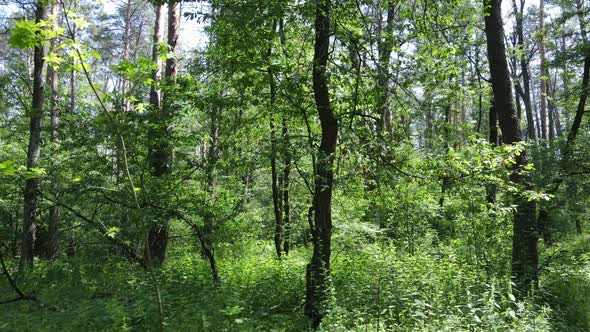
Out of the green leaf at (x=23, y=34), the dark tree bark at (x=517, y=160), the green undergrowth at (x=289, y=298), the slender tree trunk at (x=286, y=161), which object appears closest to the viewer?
the green leaf at (x=23, y=34)

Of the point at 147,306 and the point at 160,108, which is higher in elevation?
the point at 160,108

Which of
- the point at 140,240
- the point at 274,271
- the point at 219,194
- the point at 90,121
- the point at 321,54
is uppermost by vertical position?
the point at 321,54

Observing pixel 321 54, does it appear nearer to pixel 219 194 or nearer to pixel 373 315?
pixel 373 315

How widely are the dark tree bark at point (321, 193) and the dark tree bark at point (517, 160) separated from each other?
294 centimetres

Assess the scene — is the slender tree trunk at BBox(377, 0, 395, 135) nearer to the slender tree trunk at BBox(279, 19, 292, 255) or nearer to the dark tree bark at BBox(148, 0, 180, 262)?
the slender tree trunk at BBox(279, 19, 292, 255)

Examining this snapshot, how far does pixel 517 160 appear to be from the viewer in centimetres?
669

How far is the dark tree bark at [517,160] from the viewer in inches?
255

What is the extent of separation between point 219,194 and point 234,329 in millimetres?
4442

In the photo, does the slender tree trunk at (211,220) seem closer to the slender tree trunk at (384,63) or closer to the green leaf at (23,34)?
the slender tree trunk at (384,63)

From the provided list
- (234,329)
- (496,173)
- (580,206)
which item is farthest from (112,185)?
(580,206)

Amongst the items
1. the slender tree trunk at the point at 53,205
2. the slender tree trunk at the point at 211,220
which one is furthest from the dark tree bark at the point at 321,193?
the slender tree trunk at the point at 53,205

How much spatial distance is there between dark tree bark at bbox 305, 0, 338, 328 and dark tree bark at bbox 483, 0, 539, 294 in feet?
9.66

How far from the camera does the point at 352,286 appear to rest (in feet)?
20.2

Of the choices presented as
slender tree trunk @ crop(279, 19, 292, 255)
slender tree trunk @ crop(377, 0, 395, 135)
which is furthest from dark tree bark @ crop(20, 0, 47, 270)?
slender tree trunk @ crop(377, 0, 395, 135)
